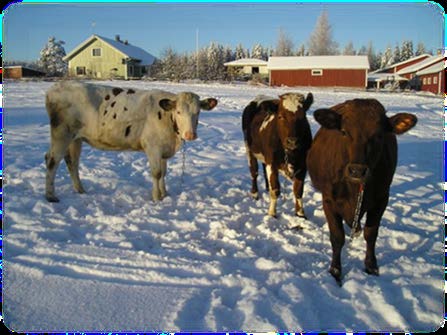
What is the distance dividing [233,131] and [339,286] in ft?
27.2

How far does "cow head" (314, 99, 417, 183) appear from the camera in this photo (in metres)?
2.51

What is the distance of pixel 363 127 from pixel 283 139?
5.00 ft

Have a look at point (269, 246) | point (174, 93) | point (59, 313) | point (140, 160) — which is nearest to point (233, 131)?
point (140, 160)

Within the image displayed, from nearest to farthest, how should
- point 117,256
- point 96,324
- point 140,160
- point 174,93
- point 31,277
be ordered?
point 96,324 < point 31,277 < point 117,256 < point 174,93 < point 140,160

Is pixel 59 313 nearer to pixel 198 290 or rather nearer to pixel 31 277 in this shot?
pixel 31 277

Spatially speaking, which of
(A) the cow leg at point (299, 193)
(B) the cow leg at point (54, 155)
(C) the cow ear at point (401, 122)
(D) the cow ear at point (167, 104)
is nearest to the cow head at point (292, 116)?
(A) the cow leg at point (299, 193)

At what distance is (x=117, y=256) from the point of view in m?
3.13

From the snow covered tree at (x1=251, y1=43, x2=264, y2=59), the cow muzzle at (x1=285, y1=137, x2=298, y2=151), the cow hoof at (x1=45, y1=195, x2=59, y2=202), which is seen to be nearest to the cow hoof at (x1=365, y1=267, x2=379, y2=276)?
the cow muzzle at (x1=285, y1=137, x2=298, y2=151)

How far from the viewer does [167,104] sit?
4.75m

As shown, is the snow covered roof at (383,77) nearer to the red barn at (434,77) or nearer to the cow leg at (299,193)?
the red barn at (434,77)

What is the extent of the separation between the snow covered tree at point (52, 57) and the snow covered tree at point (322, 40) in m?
1.74

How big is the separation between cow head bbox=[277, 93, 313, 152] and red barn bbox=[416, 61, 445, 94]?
1.39 m

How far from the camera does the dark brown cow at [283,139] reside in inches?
155

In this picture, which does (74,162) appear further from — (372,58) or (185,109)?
(372,58)
